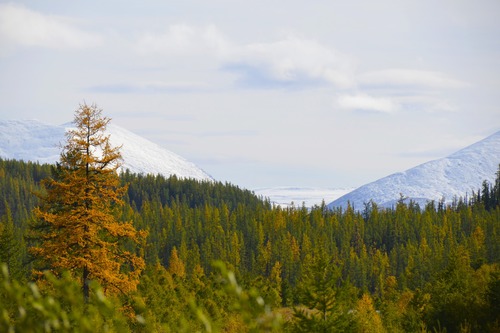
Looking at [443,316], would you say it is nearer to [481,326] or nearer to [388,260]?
[481,326]

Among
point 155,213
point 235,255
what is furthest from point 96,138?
point 155,213

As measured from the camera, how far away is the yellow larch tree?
26.5 m

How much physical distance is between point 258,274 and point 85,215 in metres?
102

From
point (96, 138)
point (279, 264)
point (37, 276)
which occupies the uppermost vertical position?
point (96, 138)

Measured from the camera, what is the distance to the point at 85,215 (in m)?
26.9

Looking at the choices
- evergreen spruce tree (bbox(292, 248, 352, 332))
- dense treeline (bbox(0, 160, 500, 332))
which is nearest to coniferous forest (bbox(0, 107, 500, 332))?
evergreen spruce tree (bbox(292, 248, 352, 332))

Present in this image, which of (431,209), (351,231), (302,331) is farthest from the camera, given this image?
(431,209)

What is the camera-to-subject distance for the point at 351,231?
502ft

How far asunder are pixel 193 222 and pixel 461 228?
245 ft

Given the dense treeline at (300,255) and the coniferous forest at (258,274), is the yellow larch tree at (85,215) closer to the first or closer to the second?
the coniferous forest at (258,274)

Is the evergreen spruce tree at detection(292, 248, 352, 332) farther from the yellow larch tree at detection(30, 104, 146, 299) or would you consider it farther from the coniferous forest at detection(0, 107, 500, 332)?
the yellow larch tree at detection(30, 104, 146, 299)

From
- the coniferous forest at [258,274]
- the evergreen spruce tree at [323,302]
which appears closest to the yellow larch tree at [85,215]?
the coniferous forest at [258,274]

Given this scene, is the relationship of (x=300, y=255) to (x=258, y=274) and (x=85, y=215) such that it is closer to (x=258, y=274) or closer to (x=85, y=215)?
(x=258, y=274)

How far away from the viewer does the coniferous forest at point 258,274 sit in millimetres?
6671
